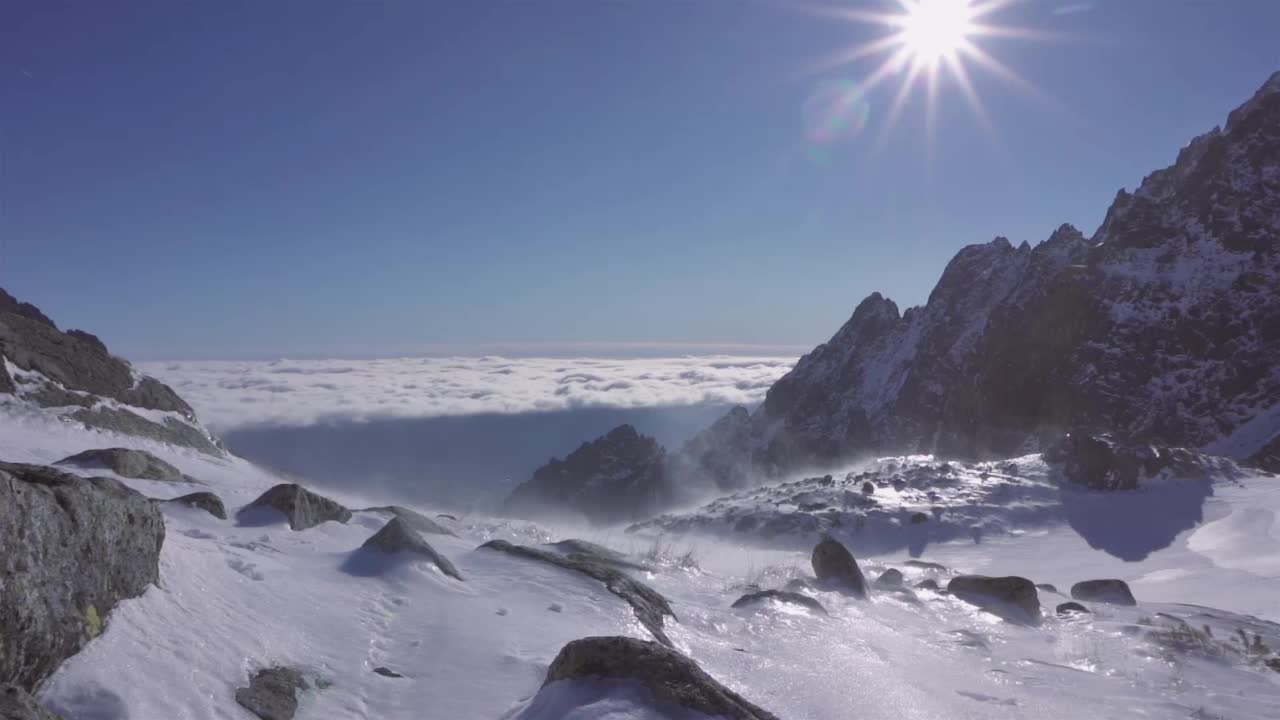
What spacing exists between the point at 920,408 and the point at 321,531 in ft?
441

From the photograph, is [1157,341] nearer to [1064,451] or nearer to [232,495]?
[1064,451]

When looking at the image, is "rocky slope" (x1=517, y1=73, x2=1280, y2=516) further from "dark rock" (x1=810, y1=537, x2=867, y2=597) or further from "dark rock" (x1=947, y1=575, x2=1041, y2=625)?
"dark rock" (x1=810, y1=537, x2=867, y2=597)

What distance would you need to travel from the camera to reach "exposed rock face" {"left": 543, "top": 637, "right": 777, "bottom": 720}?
474 cm

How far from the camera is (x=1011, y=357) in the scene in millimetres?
102625

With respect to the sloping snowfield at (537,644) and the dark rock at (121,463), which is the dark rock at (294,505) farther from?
the dark rock at (121,463)

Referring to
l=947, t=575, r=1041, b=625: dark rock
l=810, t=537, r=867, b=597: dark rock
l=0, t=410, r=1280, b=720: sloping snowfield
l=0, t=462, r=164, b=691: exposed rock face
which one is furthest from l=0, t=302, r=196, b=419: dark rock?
l=947, t=575, r=1041, b=625: dark rock

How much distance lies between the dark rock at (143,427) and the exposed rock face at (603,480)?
428ft

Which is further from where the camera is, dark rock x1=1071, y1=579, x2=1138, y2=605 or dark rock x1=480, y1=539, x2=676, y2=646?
→ dark rock x1=1071, y1=579, x2=1138, y2=605

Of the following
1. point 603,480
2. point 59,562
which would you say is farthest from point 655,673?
point 603,480

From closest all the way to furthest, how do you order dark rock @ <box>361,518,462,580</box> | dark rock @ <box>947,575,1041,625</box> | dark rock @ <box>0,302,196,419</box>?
1. dark rock @ <box>361,518,462,580</box>
2. dark rock @ <box>947,575,1041,625</box>
3. dark rock @ <box>0,302,196,419</box>

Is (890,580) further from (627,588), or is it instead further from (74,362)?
(74,362)

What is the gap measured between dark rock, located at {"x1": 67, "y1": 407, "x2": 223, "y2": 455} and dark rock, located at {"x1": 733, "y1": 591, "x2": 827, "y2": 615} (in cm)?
2154

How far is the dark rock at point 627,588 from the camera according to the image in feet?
27.5

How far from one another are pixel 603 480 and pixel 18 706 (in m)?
167
